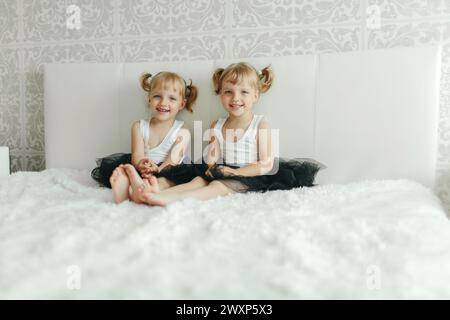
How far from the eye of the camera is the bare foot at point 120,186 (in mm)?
1000

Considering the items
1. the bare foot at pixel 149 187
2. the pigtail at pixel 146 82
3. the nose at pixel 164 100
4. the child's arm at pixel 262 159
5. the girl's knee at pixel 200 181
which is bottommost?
the girl's knee at pixel 200 181

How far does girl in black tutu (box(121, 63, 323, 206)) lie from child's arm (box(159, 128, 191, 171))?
0.10 metres

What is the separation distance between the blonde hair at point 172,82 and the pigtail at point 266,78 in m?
0.28

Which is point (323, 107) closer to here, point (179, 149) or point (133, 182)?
point (179, 149)

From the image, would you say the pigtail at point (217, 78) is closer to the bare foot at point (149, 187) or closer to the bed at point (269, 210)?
the bed at point (269, 210)

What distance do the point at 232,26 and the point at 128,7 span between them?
0.51m

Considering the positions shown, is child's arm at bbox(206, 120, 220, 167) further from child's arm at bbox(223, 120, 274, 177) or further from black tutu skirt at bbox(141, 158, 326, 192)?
child's arm at bbox(223, 120, 274, 177)

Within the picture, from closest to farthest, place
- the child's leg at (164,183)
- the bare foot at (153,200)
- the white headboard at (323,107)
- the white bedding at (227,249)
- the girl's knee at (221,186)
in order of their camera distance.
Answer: the white bedding at (227,249)
the bare foot at (153,200)
the girl's knee at (221,186)
the child's leg at (164,183)
the white headboard at (323,107)

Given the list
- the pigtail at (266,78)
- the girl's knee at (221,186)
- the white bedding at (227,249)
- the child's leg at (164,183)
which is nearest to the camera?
the white bedding at (227,249)

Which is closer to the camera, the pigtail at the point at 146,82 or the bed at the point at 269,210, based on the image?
the bed at the point at 269,210

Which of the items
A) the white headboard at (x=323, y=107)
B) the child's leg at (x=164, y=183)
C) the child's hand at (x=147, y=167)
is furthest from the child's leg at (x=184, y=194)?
the white headboard at (x=323, y=107)

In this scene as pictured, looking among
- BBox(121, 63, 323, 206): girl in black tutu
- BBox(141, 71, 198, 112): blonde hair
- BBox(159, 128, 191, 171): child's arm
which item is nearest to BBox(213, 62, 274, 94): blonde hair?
BBox(121, 63, 323, 206): girl in black tutu

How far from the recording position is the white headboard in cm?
137

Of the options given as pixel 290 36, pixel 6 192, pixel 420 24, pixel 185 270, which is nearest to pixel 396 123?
pixel 420 24
